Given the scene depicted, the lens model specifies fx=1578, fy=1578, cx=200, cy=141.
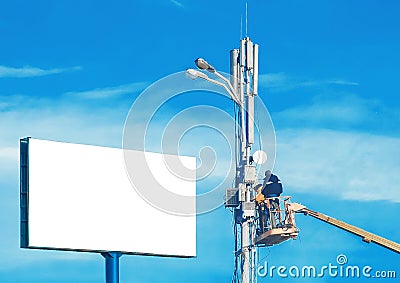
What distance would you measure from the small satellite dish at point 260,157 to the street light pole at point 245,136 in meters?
0.32

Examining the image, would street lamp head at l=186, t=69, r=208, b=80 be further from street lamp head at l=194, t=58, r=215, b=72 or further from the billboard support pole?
the billboard support pole

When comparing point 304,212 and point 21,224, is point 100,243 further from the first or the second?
point 304,212

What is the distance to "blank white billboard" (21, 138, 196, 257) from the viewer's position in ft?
199

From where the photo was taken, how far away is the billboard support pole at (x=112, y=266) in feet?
212

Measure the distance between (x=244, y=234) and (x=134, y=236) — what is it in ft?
19.2

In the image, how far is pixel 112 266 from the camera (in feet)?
212

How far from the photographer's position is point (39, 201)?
6081cm

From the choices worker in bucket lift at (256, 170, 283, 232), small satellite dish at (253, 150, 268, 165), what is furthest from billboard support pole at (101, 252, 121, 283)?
small satellite dish at (253, 150, 268, 165)

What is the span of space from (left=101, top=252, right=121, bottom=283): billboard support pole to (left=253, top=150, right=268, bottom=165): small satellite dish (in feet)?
24.1

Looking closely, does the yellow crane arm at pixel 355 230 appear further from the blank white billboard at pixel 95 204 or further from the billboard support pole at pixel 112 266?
the billboard support pole at pixel 112 266

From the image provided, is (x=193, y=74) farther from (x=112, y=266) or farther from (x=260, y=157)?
(x=112, y=266)

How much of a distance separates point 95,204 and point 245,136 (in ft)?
21.9

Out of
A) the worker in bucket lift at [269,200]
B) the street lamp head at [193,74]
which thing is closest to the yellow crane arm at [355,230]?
the worker in bucket lift at [269,200]

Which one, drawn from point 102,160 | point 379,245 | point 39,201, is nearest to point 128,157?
point 102,160
